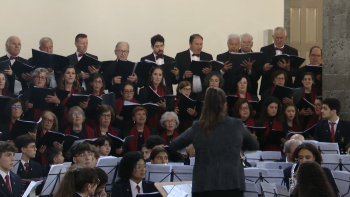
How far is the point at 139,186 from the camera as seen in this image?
215 inches

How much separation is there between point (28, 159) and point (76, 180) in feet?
7.73

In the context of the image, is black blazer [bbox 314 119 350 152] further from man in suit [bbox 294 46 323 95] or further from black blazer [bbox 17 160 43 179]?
black blazer [bbox 17 160 43 179]

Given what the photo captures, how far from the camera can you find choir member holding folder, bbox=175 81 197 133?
7883 millimetres

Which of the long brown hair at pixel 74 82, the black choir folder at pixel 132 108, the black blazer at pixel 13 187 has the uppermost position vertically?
the long brown hair at pixel 74 82

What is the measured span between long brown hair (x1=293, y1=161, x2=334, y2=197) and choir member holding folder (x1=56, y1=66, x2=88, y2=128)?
3.82 meters

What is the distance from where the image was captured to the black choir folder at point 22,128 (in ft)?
23.0

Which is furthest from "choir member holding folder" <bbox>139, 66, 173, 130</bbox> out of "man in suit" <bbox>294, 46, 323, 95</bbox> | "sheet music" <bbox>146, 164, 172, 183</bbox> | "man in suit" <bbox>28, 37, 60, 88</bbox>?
"sheet music" <bbox>146, 164, 172, 183</bbox>

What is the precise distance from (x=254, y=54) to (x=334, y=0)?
1.25 m

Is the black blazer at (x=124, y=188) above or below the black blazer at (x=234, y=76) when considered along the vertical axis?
below

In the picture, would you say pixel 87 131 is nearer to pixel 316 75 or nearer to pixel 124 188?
pixel 124 188

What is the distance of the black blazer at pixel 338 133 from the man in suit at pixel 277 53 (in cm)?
103

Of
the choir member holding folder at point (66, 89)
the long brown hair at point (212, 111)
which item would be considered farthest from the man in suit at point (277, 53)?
the long brown hair at point (212, 111)

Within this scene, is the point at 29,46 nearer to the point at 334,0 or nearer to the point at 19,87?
the point at 19,87

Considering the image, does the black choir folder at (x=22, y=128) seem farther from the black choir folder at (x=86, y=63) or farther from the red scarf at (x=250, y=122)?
the red scarf at (x=250, y=122)
